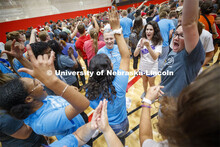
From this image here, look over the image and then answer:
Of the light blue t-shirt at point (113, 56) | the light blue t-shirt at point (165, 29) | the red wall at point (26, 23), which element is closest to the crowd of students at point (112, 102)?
the light blue t-shirt at point (113, 56)

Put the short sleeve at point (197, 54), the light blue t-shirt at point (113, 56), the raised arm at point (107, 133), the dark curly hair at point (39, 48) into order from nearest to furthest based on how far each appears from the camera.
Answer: the raised arm at point (107, 133), the short sleeve at point (197, 54), the dark curly hair at point (39, 48), the light blue t-shirt at point (113, 56)

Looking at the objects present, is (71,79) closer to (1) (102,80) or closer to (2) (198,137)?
(1) (102,80)

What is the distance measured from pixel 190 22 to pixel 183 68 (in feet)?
1.61

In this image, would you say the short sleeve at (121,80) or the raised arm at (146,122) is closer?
the raised arm at (146,122)

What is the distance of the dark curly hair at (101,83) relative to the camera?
1226mm

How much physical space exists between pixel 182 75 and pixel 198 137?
38.3 inches

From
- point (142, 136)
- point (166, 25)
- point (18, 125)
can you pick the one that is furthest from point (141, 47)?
point (18, 125)

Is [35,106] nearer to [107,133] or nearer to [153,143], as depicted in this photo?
[107,133]

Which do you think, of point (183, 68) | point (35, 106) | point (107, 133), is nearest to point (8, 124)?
point (35, 106)

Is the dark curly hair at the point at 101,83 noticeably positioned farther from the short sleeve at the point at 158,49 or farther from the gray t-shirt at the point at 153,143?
the short sleeve at the point at 158,49

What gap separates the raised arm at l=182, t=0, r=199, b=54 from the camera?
0.90 metres

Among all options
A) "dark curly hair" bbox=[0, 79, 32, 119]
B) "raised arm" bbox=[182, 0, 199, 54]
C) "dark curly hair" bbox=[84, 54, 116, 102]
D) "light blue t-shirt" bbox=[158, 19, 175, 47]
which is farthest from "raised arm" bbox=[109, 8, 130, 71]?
"light blue t-shirt" bbox=[158, 19, 175, 47]

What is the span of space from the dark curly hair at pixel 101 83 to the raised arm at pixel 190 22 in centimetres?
83

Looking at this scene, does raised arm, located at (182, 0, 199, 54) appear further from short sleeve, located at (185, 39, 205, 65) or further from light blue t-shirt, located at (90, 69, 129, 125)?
light blue t-shirt, located at (90, 69, 129, 125)
